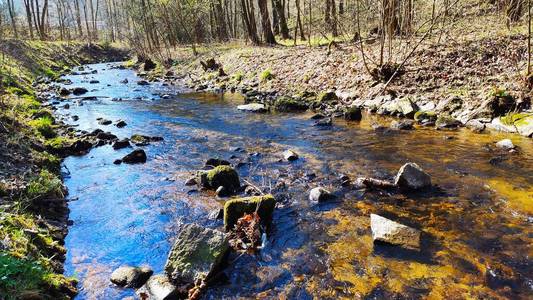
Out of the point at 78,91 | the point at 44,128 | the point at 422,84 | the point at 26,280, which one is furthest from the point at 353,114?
the point at 78,91

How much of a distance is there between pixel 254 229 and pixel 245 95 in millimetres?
15541

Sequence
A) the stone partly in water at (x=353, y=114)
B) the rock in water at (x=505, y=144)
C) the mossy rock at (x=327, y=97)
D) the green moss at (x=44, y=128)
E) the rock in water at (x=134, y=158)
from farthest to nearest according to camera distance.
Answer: the mossy rock at (x=327, y=97) < the stone partly in water at (x=353, y=114) < the green moss at (x=44, y=128) < the rock in water at (x=134, y=158) < the rock in water at (x=505, y=144)

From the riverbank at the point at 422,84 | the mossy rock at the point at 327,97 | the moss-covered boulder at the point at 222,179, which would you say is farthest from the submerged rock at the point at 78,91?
the moss-covered boulder at the point at 222,179

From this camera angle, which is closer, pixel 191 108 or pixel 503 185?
pixel 503 185

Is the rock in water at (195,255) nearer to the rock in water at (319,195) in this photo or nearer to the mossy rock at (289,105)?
the rock in water at (319,195)

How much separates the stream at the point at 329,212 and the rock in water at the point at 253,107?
10.3ft

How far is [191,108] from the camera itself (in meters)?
19.2

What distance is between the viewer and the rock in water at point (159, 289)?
5.40 m

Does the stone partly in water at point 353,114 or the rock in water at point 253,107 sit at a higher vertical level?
the rock in water at point 253,107

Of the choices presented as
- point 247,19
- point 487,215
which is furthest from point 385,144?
point 247,19

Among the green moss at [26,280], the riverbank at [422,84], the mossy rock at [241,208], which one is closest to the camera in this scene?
the green moss at [26,280]

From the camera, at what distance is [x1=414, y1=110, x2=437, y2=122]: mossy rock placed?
13874 mm

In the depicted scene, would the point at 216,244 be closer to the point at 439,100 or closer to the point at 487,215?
the point at 487,215

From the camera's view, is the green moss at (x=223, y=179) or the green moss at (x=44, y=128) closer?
the green moss at (x=223, y=179)
